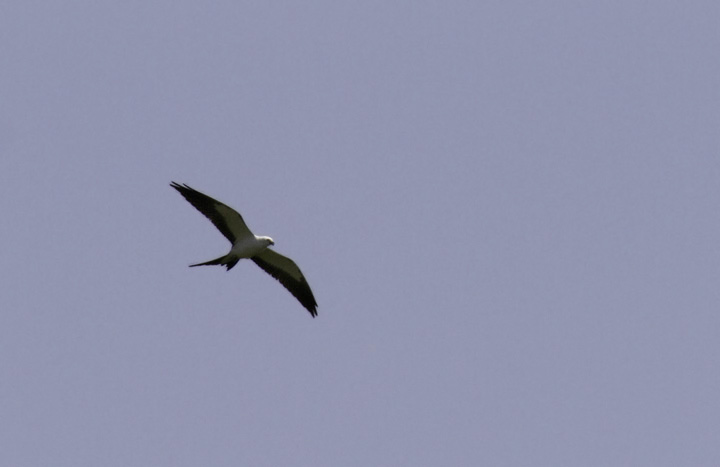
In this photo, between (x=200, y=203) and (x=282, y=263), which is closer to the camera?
(x=200, y=203)

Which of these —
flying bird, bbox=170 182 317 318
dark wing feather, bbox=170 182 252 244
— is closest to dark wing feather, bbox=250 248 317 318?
flying bird, bbox=170 182 317 318

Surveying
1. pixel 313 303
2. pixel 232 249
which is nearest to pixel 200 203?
pixel 232 249

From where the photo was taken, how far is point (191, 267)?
77.7ft

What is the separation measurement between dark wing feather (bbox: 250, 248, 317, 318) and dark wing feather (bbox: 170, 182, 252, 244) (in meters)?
1.31

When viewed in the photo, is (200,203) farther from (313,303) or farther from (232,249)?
(313,303)

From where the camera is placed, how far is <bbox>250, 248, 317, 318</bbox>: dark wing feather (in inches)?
1011

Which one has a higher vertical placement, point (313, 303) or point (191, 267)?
point (313, 303)

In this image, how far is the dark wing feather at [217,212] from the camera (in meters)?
24.0

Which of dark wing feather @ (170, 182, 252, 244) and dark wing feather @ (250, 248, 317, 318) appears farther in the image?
dark wing feather @ (250, 248, 317, 318)

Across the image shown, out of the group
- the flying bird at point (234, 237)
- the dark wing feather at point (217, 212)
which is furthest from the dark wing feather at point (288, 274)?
the dark wing feather at point (217, 212)

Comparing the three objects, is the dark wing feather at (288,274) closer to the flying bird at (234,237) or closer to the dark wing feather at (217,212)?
the flying bird at (234,237)

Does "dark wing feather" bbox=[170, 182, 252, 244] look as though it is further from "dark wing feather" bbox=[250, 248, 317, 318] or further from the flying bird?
"dark wing feather" bbox=[250, 248, 317, 318]

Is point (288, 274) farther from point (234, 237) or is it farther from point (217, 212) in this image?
point (217, 212)

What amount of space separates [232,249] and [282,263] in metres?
1.72
